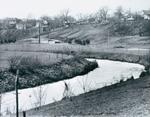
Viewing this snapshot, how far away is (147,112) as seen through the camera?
2559 cm

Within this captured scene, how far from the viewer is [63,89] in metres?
43.7

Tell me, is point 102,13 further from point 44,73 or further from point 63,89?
point 63,89

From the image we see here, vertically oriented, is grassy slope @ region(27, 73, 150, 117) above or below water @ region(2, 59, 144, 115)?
above

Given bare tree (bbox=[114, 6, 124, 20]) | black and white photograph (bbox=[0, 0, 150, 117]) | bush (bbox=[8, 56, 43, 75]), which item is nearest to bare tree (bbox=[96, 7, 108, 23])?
bare tree (bbox=[114, 6, 124, 20])

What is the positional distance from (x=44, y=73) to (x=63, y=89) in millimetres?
8761

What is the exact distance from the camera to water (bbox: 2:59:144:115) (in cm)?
3672

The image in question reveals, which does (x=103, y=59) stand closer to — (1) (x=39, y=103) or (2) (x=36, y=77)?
(2) (x=36, y=77)

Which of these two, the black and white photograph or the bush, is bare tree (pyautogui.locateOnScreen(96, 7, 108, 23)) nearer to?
the black and white photograph

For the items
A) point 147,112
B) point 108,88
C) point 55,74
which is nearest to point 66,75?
point 55,74

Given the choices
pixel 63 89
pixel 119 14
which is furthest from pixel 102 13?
pixel 63 89

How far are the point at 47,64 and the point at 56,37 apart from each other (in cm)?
6747

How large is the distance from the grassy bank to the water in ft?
4.84

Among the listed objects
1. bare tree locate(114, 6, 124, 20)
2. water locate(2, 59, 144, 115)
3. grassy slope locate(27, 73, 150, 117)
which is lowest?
water locate(2, 59, 144, 115)

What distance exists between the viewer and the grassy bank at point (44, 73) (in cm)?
4573
